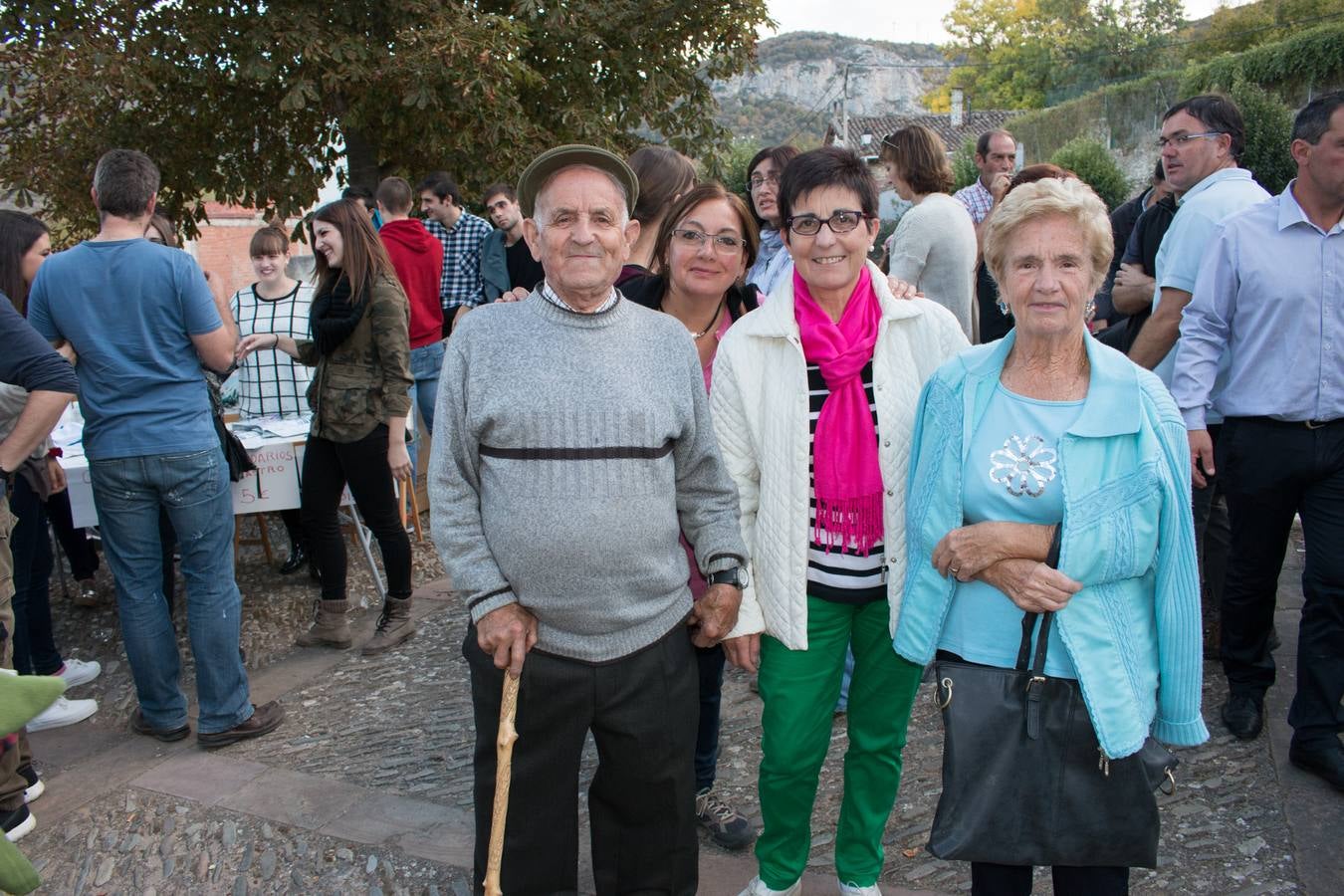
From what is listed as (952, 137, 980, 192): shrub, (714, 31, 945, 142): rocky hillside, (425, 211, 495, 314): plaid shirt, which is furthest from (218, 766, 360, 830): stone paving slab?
(714, 31, 945, 142): rocky hillside

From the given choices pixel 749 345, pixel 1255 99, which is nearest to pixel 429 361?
pixel 749 345

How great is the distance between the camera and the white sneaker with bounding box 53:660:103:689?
468cm

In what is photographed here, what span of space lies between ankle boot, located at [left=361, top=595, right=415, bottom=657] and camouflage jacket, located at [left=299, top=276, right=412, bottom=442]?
94 cm

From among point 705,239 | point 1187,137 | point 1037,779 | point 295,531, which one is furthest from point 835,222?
point 295,531

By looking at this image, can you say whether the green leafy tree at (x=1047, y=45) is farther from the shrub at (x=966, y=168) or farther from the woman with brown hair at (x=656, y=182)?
the woman with brown hair at (x=656, y=182)

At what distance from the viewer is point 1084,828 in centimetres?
208

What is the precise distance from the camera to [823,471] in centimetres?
249

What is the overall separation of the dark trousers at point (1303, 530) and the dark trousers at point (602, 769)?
7.43 ft

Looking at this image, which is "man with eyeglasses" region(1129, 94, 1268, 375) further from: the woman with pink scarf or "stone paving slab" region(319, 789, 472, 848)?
"stone paving slab" region(319, 789, 472, 848)

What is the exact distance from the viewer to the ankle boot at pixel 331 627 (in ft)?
16.3

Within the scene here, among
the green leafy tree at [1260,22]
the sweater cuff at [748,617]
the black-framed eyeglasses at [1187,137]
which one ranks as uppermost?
the green leafy tree at [1260,22]

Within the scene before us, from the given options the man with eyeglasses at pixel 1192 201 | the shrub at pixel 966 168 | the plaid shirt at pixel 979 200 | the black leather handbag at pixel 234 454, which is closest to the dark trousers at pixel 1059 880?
the man with eyeglasses at pixel 1192 201

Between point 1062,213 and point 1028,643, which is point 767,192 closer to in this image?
point 1062,213

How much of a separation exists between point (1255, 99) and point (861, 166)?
76.0 feet
